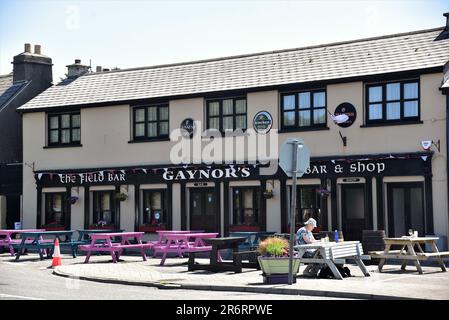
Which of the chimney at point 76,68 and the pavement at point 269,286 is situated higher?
the chimney at point 76,68

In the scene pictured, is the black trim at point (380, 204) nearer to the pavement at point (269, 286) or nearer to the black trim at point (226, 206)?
the pavement at point (269, 286)

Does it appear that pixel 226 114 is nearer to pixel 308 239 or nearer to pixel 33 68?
pixel 308 239

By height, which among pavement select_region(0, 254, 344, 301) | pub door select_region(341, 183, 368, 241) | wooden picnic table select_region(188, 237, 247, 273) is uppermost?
pub door select_region(341, 183, 368, 241)

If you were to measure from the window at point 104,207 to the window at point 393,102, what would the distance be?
1113 cm

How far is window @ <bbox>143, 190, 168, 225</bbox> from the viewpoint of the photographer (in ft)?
102

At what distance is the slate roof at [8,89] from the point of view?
36.3 m

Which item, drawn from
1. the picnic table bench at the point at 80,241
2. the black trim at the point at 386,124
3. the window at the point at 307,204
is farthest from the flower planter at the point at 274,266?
the picnic table bench at the point at 80,241

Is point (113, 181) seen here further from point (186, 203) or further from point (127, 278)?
point (127, 278)

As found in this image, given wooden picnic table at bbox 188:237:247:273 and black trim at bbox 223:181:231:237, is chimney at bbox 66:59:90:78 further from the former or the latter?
wooden picnic table at bbox 188:237:247:273

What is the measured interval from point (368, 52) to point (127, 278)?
13.2 metres

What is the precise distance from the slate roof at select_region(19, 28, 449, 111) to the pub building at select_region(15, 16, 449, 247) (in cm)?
6

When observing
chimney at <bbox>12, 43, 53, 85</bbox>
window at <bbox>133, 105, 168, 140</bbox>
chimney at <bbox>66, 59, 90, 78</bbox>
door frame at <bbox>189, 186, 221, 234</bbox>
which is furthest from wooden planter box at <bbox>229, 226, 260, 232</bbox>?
chimney at <bbox>12, 43, 53, 85</bbox>

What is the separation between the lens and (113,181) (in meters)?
31.9
